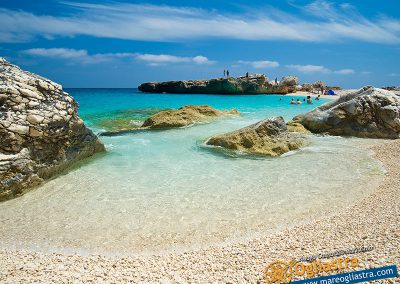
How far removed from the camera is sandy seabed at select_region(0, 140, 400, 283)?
3793 millimetres

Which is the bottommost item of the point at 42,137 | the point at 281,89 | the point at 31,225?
the point at 31,225

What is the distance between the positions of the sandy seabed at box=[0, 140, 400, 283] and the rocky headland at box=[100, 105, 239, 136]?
11871mm

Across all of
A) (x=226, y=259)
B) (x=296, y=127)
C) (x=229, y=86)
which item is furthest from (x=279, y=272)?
(x=229, y=86)

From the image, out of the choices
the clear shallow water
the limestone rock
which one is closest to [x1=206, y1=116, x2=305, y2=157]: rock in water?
the clear shallow water

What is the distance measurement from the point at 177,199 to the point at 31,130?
4.02m

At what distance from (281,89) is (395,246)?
222 feet

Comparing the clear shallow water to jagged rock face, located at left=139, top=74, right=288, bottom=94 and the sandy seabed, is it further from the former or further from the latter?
jagged rock face, located at left=139, top=74, right=288, bottom=94

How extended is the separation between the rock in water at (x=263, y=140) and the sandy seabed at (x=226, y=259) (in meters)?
5.63

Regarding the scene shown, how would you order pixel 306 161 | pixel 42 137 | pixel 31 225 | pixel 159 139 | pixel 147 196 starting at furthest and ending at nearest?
1. pixel 159 139
2. pixel 306 161
3. pixel 42 137
4. pixel 147 196
5. pixel 31 225

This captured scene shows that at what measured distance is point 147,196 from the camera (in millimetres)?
6879

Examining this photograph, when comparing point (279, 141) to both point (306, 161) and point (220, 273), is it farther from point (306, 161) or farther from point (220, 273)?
point (220, 273)

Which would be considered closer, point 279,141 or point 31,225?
point 31,225

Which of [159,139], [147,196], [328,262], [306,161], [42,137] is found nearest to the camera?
[328,262]

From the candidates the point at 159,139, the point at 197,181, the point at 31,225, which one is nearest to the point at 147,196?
the point at 197,181
